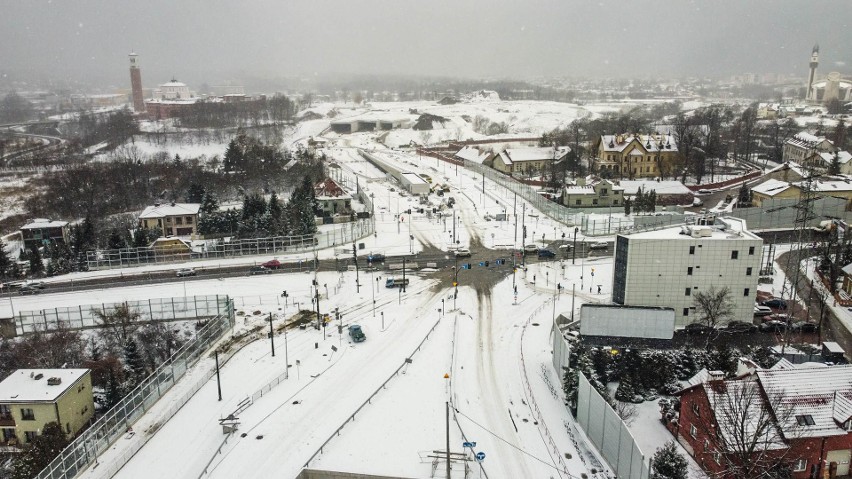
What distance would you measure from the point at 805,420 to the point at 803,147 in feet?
222

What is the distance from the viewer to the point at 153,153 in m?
90.8

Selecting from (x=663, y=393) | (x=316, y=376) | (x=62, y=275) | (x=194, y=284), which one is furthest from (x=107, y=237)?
(x=663, y=393)

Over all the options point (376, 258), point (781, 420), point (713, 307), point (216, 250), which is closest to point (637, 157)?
point (376, 258)

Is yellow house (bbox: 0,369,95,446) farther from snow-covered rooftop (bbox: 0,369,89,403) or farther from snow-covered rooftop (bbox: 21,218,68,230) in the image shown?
snow-covered rooftop (bbox: 21,218,68,230)

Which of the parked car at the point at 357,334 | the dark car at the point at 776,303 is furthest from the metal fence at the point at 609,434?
the dark car at the point at 776,303

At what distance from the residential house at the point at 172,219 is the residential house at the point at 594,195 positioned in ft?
110

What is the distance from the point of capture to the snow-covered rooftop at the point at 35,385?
23.2 metres

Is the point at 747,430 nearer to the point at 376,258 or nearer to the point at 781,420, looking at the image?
the point at 781,420

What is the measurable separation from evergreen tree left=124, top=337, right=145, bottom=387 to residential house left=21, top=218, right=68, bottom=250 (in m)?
26.2

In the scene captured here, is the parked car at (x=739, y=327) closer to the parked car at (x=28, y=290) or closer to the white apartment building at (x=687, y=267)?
the white apartment building at (x=687, y=267)

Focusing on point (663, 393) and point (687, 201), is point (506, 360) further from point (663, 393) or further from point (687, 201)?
point (687, 201)

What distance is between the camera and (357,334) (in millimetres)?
28922

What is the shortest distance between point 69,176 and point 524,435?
220 feet

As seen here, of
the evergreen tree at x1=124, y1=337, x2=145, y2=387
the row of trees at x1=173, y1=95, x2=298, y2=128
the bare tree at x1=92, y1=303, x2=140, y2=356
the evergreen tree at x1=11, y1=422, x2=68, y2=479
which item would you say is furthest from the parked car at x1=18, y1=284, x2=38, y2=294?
the row of trees at x1=173, y1=95, x2=298, y2=128
